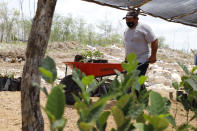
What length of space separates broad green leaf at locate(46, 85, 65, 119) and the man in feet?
9.81

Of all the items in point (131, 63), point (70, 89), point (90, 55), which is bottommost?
point (70, 89)

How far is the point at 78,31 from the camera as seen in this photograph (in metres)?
20.6

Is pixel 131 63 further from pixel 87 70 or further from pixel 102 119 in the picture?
pixel 87 70

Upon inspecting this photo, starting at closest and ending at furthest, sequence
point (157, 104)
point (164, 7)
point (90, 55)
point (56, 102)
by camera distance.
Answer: point (56, 102) → point (157, 104) → point (90, 55) → point (164, 7)

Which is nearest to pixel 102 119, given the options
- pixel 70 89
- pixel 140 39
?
pixel 140 39

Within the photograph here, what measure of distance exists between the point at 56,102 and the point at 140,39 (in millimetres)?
3096

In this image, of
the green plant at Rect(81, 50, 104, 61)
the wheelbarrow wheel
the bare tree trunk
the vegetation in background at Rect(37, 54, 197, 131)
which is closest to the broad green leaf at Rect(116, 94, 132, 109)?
the vegetation in background at Rect(37, 54, 197, 131)

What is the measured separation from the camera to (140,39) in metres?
3.43

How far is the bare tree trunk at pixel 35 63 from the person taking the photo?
3.70 feet

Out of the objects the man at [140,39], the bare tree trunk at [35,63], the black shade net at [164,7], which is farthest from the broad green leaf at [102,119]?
the black shade net at [164,7]

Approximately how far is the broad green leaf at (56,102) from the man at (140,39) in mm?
2991

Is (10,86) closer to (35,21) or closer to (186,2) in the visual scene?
(35,21)

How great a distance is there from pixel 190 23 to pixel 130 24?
378 cm

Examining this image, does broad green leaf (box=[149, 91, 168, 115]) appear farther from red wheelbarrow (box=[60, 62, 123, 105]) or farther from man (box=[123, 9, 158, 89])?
red wheelbarrow (box=[60, 62, 123, 105])
